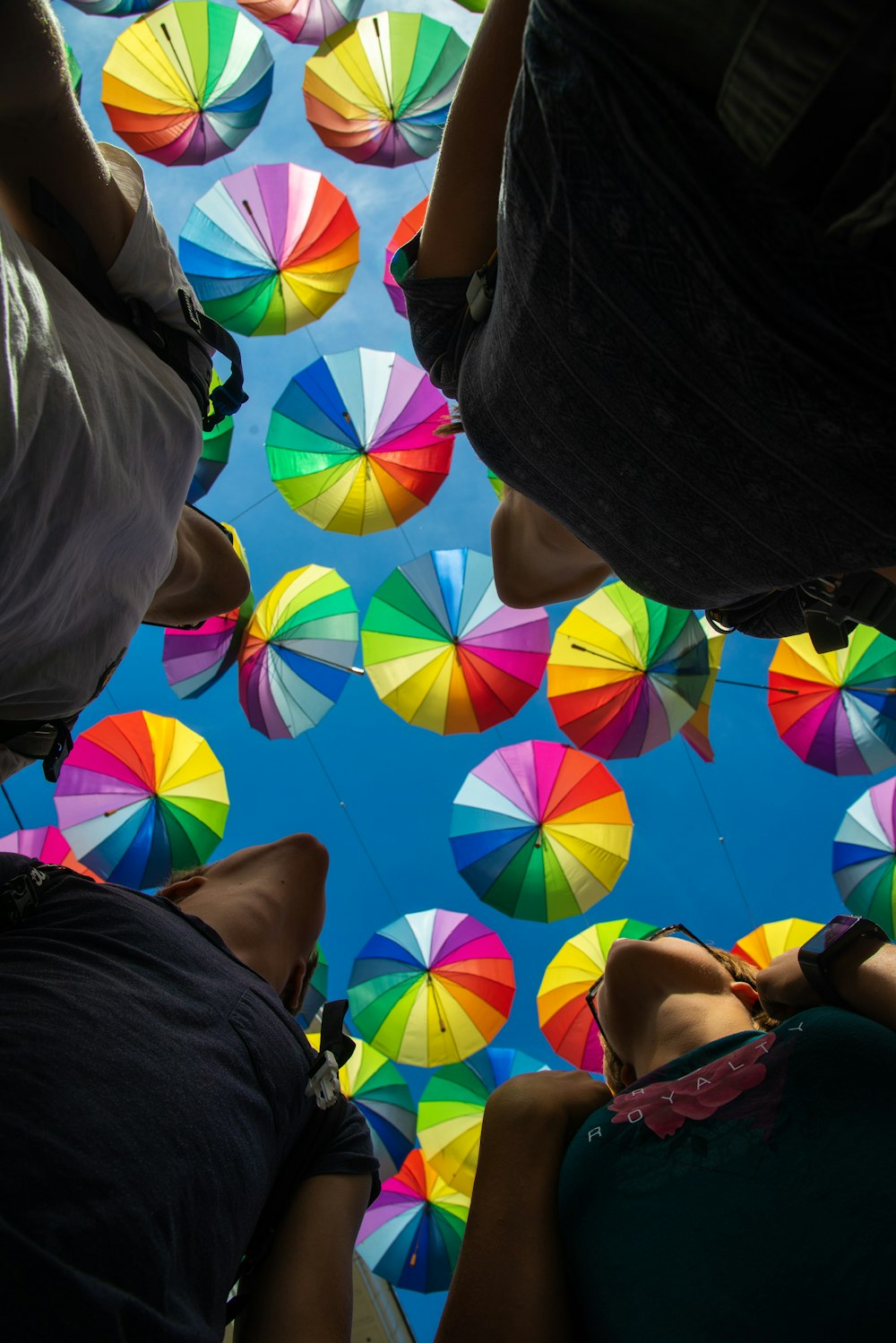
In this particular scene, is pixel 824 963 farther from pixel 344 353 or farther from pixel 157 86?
pixel 157 86

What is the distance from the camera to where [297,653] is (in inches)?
277

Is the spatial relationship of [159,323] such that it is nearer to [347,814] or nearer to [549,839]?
[549,839]

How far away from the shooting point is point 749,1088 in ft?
4.96

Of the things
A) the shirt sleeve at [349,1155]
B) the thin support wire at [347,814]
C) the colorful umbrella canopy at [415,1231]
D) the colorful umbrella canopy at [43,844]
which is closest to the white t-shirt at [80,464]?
the shirt sleeve at [349,1155]

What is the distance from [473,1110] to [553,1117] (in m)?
7.30

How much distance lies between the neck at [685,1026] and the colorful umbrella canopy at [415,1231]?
7446 mm

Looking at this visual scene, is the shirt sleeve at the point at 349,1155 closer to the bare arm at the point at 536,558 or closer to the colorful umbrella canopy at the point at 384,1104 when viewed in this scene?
the bare arm at the point at 536,558

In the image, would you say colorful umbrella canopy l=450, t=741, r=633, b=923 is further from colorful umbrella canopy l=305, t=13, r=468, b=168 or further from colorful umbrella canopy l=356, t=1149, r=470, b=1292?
colorful umbrella canopy l=305, t=13, r=468, b=168

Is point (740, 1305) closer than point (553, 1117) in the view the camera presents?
Yes

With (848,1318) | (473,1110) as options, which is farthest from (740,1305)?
(473,1110)

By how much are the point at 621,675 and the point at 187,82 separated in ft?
21.1

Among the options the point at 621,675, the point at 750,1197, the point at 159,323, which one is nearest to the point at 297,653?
the point at 621,675

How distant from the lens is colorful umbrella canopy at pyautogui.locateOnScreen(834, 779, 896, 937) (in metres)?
7.04

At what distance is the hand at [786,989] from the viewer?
170 centimetres
